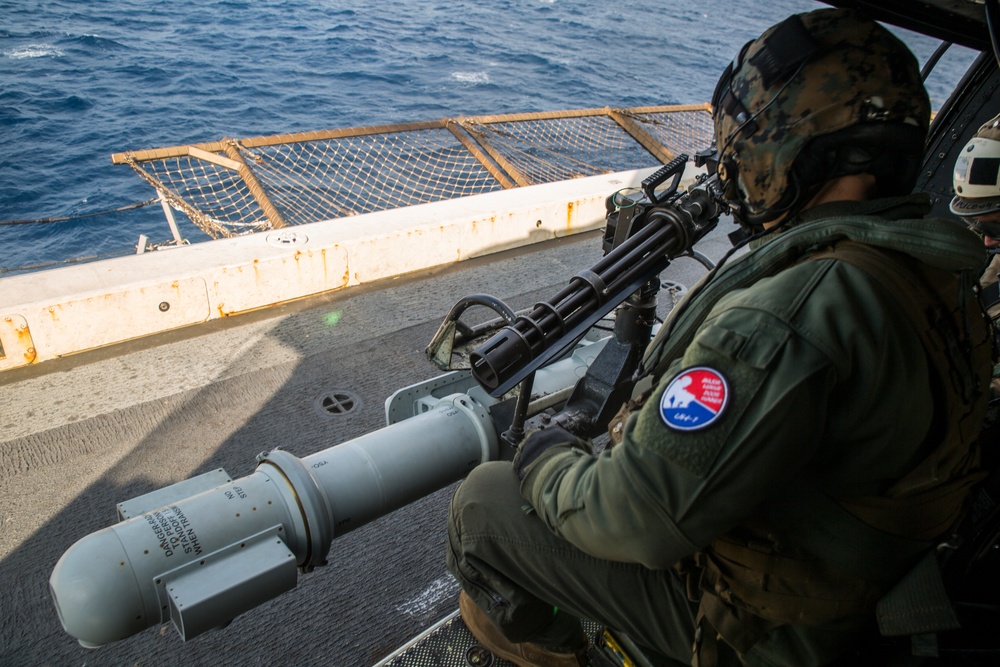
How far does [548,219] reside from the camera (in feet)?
20.9

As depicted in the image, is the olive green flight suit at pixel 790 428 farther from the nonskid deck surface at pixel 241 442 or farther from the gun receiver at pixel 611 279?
the nonskid deck surface at pixel 241 442

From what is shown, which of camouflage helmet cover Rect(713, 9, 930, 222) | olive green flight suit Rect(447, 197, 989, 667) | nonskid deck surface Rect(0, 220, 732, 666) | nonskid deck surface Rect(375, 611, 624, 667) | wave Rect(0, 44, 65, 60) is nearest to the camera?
olive green flight suit Rect(447, 197, 989, 667)

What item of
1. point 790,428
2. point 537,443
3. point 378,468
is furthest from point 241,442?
point 790,428

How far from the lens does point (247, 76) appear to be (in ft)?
68.9

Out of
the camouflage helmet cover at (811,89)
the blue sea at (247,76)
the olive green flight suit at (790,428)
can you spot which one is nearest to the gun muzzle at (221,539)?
the olive green flight suit at (790,428)

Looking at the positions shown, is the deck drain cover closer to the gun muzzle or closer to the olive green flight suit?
the gun muzzle

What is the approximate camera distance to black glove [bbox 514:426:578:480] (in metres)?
2.03

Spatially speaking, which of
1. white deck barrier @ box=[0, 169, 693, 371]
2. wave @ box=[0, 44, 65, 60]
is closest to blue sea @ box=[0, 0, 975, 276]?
wave @ box=[0, 44, 65, 60]

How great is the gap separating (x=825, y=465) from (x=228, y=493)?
1.63 metres

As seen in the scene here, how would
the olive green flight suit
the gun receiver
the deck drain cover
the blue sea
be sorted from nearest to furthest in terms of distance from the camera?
1. the olive green flight suit
2. the gun receiver
3. the deck drain cover
4. the blue sea

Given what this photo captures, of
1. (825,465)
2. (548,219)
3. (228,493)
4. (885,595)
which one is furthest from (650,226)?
(548,219)

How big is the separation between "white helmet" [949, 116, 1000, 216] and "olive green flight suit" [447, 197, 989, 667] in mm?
1675

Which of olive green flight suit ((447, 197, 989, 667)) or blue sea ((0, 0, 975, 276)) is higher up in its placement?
olive green flight suit ((447, 197, 989, 667))

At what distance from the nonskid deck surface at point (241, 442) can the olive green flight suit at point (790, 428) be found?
1.51 meters
